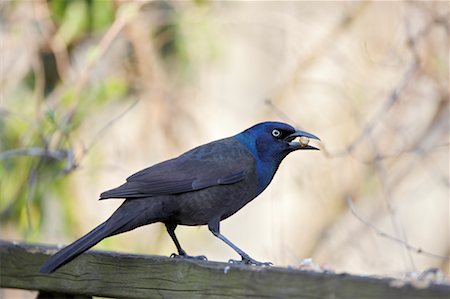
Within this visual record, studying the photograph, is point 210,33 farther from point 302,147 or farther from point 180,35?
point 302,147

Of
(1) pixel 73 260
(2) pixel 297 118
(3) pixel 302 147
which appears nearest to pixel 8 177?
(2) pixel 297 118

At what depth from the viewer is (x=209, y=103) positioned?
7.25 m

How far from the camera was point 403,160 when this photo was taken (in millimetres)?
6762

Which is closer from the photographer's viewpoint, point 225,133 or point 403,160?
point 403,160

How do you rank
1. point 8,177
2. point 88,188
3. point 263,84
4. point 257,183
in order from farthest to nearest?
point 263,84 → point 88,188 → point 8,177 → point 257,183

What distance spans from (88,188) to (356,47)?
7.86ft

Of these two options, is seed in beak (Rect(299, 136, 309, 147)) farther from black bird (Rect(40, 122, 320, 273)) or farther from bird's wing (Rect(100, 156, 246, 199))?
bird's wing (Rect(100, 156, 246, 199))

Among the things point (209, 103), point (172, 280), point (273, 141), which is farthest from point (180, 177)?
point (209, 103)

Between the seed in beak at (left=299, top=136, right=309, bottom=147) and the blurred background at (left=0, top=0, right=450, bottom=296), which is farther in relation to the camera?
the blurred background at (left=0, top=0, right=450, bottom=296)

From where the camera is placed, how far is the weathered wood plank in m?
2.19

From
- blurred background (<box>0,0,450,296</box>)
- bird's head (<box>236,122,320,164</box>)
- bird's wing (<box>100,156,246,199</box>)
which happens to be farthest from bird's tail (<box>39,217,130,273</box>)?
blurred background (<box>0,0,450,296</box>)

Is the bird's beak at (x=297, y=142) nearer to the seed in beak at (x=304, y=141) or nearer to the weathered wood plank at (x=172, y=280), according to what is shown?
the seed in beak at (x=304, y=141)

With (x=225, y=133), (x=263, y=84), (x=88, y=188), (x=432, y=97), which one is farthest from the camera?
(x=263, y=84)

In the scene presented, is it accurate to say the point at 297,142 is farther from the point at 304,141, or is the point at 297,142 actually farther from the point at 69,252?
the point at 69,252
